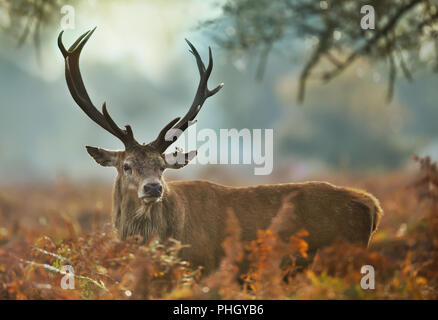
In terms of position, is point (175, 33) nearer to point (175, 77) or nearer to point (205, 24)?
point (205, 24)

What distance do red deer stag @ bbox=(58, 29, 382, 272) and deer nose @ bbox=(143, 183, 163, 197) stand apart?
5.6 inches

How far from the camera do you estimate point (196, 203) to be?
6094 millimetres

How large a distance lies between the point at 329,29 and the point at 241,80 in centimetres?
5230

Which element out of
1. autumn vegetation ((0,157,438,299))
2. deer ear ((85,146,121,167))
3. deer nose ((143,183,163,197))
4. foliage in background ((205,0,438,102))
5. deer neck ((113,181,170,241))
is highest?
foliage in background ((205,0,438,102))

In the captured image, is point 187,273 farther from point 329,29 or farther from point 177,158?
point 329,29

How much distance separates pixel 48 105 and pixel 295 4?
6102 cm

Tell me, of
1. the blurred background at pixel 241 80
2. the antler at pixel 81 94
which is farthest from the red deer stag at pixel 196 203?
the blurred background at pixel 241 80

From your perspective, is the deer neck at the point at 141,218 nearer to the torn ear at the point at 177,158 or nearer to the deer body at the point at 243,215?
the deer body at the point at 243,215

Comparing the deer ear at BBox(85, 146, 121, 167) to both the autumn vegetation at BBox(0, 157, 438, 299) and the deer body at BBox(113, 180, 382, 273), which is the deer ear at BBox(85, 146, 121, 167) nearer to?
the deer body at BBox(113, 180, 382, 273)

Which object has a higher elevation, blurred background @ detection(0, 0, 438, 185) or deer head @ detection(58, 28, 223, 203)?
blurred background @ detection(0, 0, 438, 185)

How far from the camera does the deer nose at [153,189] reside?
17.5 feet

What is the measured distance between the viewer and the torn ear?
5930 millimetres

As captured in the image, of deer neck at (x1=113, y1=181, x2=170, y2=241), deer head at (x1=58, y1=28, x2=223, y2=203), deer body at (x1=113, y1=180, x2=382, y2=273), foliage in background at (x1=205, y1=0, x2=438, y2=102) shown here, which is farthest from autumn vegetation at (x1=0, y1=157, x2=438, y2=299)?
foliage in background at (x1=205, y1=0, x2=438, y2=102)

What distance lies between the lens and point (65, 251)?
15.2 feet
